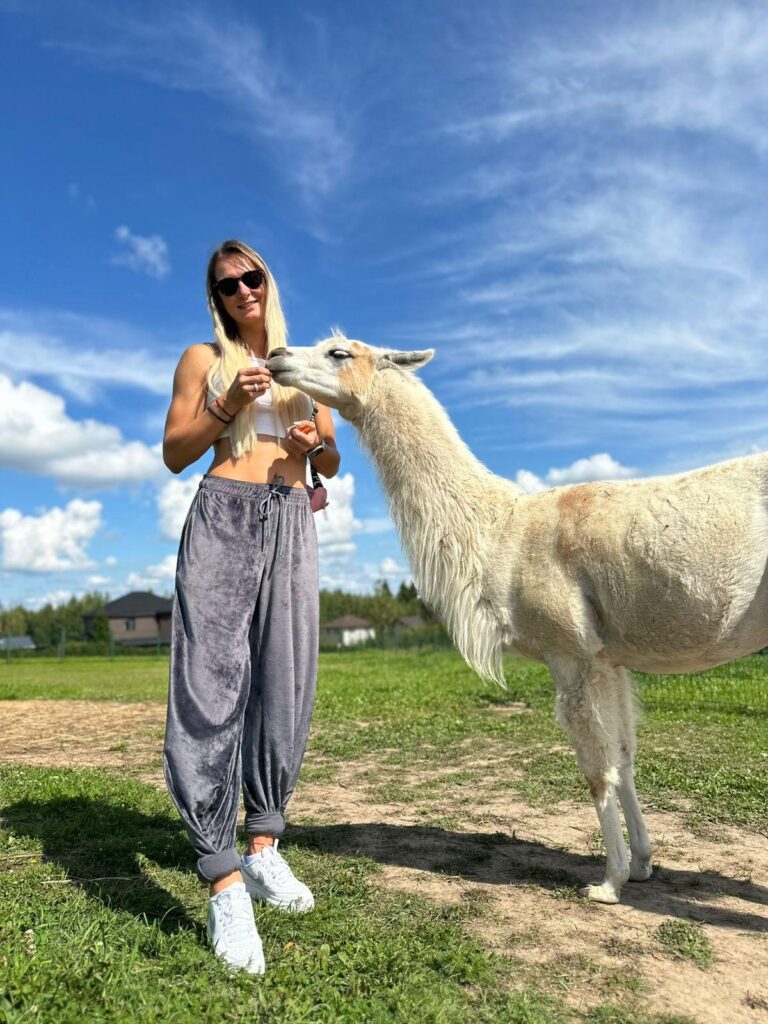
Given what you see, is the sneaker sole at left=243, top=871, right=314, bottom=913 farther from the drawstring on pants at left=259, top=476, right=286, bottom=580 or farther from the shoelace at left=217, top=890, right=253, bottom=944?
the drawstring on pants at left=259, top=476, right=286, bottom=580

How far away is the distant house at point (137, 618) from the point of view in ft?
278

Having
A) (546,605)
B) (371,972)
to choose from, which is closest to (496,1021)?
(371,972)

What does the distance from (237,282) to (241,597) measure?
151 cm

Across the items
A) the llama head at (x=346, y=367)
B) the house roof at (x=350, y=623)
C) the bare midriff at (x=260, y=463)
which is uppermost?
the house roof at (x=350, y=623)

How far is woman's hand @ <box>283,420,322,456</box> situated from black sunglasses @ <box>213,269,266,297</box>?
704 mm

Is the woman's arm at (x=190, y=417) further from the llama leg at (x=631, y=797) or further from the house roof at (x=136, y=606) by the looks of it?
the house roof at (x=136, y=606)

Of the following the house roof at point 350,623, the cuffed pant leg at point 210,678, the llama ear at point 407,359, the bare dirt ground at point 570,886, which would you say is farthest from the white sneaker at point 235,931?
the house roof at point 350,623

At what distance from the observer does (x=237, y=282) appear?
3.68 meters

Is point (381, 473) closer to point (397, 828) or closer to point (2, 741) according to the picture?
point (397, 828)

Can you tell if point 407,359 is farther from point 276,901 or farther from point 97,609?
point 97,609

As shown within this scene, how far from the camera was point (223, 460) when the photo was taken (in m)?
3.57

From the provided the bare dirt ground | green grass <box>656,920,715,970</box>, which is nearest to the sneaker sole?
the bare dirt ground

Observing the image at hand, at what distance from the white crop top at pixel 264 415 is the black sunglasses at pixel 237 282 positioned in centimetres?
33

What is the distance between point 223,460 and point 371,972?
7.24 ft
